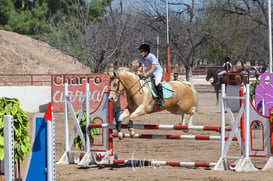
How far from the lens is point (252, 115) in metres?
10.4

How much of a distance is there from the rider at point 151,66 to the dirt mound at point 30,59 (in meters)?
25.9

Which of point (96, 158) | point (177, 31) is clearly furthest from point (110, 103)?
point (177, 31)

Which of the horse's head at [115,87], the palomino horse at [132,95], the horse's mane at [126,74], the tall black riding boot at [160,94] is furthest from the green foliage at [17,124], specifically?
the tall black riding boot at [160,94]

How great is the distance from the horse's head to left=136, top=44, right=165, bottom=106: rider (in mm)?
566

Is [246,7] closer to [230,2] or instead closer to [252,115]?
[230,2]

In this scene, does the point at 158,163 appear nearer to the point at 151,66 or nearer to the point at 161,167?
the point at 161,167

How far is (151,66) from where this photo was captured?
474 inches

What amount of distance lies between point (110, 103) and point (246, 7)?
3181cm

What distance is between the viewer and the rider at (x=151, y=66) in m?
11.8

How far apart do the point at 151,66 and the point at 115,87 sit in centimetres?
110

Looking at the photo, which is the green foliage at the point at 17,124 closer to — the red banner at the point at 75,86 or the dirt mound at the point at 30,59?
the red banner at the point at 75,86

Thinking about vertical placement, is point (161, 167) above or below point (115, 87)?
below

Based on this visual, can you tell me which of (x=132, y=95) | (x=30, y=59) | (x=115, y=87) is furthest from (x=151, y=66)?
(x=30, y=59)

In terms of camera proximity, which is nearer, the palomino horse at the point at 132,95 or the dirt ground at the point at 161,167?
the dirt ground at the point at 161,167
